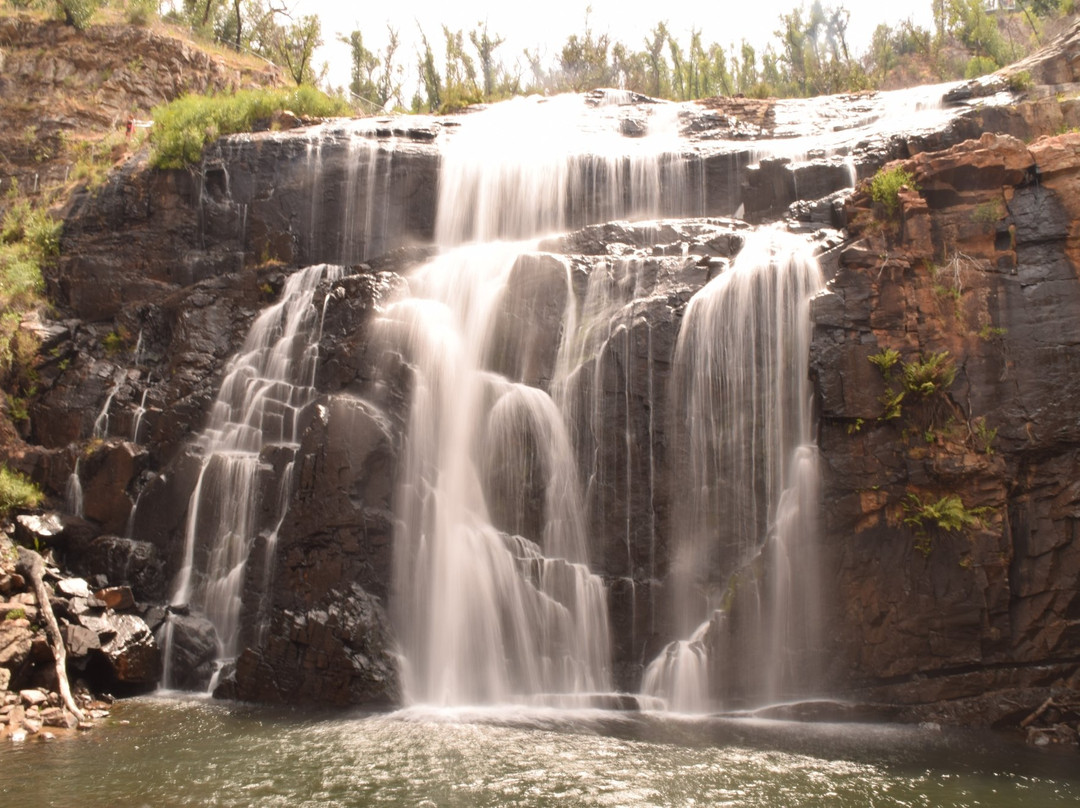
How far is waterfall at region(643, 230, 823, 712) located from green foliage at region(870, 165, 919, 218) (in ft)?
4.78

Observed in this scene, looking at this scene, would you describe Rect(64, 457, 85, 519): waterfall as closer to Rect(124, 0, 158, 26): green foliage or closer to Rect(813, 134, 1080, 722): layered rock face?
Rect(813, 134, 1080, 722): layered rock face

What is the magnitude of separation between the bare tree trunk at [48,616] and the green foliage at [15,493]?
4.86 feet

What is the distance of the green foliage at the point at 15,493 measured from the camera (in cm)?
1453

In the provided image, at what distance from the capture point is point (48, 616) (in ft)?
39.8

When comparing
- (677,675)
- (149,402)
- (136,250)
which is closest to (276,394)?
(149,402)

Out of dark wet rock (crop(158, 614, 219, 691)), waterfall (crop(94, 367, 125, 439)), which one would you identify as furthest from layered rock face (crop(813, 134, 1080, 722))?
waterfall (crop(94, 367, 125, 439))

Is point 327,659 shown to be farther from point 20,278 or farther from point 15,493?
point 20,278

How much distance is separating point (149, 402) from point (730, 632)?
38.7 ft

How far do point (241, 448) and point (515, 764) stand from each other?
836 cm

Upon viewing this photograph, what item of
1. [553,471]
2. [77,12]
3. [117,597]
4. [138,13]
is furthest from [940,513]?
[77,12]

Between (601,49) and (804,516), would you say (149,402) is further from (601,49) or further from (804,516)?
(601,49)

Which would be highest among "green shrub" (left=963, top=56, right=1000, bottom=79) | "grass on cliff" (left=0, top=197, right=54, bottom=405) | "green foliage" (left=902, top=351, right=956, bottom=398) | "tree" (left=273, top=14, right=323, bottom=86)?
"tree" (left=273, top=14, right=323, bottom=86)

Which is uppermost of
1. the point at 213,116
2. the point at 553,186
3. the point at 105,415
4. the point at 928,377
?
the point at 213,116

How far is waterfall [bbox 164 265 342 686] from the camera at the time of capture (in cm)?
1395
